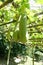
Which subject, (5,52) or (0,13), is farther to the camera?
(5,52)

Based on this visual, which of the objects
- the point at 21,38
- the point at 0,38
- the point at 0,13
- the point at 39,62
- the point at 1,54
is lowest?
the point at 39,62

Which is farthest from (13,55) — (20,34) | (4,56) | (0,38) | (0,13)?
(20,34)

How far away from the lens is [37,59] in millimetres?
10766

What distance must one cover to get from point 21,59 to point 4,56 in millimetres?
990

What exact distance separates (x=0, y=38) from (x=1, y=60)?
1.28 m

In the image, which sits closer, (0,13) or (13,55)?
(0,13)

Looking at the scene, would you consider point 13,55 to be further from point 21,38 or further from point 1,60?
point 21,38

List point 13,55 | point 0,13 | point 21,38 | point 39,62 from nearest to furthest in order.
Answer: point 21,38, point 0,13, point 13,55, point 39,62

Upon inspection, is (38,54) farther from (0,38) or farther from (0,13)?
(0,13)

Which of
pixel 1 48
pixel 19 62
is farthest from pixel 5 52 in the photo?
pixel 19 62

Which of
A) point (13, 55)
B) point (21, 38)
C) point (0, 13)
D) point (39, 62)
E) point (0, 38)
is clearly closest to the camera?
point (21, 38)

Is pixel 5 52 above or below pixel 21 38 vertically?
below

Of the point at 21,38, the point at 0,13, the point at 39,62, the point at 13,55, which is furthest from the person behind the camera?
the point at 39,62

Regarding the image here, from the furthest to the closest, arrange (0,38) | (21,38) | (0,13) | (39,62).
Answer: (39,62) < (0,38) < (0,13) < (21,38)
